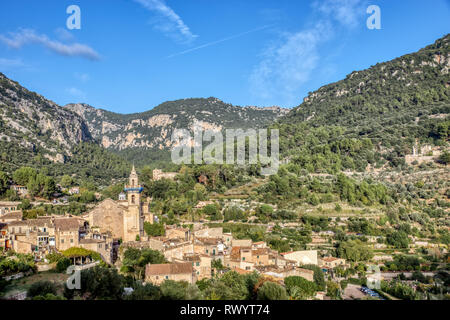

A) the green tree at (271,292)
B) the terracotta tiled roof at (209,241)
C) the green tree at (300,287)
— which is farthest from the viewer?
the terracotta tiled roof at (209,241)

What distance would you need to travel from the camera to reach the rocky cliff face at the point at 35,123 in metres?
62.8

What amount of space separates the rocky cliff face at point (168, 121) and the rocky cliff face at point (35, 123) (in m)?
A: 30.5

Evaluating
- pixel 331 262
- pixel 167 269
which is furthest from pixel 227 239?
pixel 167 269

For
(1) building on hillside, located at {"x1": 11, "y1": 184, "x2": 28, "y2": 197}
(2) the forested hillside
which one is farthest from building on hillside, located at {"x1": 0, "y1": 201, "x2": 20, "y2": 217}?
(2) the forested hillside

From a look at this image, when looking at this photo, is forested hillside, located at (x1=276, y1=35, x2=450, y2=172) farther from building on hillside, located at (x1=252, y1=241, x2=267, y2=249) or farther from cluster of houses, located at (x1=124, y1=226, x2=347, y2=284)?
cluster of houses, located at (x1=124, y1=226, x2=347, y2=284)

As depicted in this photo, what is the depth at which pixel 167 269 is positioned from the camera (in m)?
19.0

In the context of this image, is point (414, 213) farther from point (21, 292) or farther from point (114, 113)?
point (114, 113)

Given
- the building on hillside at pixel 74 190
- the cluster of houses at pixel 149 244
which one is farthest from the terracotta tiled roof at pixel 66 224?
the building on hillside at pixel 74 190

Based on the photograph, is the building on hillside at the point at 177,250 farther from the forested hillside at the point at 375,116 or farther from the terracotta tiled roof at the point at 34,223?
the forested hillside at the point at 375,116

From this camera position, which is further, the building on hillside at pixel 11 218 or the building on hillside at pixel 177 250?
the building on hillside at pixel 11 218

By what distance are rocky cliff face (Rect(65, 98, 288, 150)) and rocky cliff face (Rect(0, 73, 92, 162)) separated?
1202 inches

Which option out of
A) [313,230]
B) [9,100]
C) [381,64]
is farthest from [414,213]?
[9,100]

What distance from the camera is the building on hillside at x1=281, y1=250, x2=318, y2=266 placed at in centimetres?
2557

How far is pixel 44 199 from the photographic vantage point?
38.5 meters
